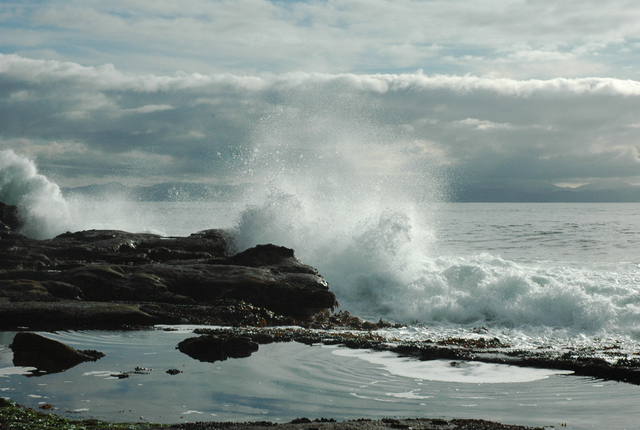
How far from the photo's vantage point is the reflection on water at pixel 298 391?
5660mm

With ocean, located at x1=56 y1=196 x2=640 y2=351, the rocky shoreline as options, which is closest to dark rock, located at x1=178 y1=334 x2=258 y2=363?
the rocky shoreline

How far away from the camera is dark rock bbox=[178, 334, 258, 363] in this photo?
7875 mm

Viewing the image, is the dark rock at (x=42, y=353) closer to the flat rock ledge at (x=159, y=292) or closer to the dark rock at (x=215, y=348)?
the dark rock at (x=215, y=348)

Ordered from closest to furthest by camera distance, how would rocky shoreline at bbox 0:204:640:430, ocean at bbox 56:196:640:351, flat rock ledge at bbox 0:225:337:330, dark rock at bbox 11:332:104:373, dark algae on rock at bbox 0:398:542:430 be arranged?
dark algae on rock at bbox 0:398:542:430 → dark rock at bbox 11:332:104:373 → rocky shoreline at bbox 0:204:640:430 → flat rock ledge at bbox 0:225:337:330 → ocean at bbox 56:196:640:351

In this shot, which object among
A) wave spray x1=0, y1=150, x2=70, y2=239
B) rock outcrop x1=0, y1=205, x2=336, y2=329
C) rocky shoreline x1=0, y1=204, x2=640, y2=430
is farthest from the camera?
wave spray x1=0, y1=150, x2=70, y2=239

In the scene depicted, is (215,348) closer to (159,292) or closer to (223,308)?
(223,308)

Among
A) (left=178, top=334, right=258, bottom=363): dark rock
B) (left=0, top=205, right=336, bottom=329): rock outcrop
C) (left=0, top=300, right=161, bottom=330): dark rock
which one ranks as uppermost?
(left=0, top=205, right=336, bottom=329): rock outcrop

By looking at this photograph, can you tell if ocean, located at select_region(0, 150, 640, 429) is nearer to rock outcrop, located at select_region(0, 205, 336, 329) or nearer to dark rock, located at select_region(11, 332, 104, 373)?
dark rock, located at select_region(11, 332, 104, 373)

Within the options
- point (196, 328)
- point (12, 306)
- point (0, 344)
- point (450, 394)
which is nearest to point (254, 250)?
point (196, 328)

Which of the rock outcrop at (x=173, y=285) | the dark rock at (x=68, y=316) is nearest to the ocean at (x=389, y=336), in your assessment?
the dark rock at (x=68, y=316)

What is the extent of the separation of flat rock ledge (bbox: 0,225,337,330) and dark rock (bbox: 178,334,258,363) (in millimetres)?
2514

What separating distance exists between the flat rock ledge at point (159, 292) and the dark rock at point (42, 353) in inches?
100

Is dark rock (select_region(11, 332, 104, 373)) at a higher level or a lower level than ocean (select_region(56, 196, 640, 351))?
lower

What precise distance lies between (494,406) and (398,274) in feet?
34.5
